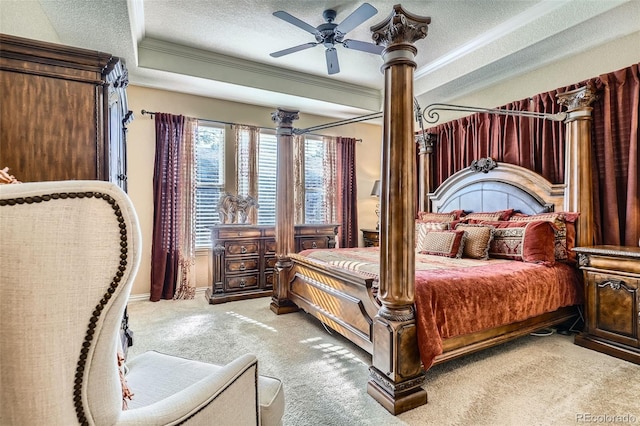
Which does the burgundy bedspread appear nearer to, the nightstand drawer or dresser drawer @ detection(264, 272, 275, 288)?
the nightstand drawer

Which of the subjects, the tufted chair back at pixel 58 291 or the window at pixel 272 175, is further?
the window at pixel 272 175

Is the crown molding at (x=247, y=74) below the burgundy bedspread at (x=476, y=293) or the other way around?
the other way around

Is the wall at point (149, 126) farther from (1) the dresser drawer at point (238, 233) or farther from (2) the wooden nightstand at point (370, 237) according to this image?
(2) the wooden nightstand at point (370, 237)

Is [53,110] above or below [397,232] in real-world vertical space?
above

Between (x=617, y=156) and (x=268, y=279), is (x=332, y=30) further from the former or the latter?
(x=268, y=279)

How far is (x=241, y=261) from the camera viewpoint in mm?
4285

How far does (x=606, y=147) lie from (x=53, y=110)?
4180 millimetres

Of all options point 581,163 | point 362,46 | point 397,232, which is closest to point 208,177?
point 362,46

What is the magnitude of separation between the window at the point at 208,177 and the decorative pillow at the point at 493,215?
3.38 metres

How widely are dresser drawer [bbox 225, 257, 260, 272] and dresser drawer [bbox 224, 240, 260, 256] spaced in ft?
0.31

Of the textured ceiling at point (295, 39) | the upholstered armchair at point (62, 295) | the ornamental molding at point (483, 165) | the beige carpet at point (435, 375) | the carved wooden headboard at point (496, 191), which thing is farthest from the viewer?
the ornamental molding at point (483, 165)

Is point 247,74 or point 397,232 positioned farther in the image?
point 247,74

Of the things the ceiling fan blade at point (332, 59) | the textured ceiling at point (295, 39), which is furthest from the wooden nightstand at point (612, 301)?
the ceiling fan blade at point (332, 59)

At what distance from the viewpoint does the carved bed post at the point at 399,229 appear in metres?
1.90
